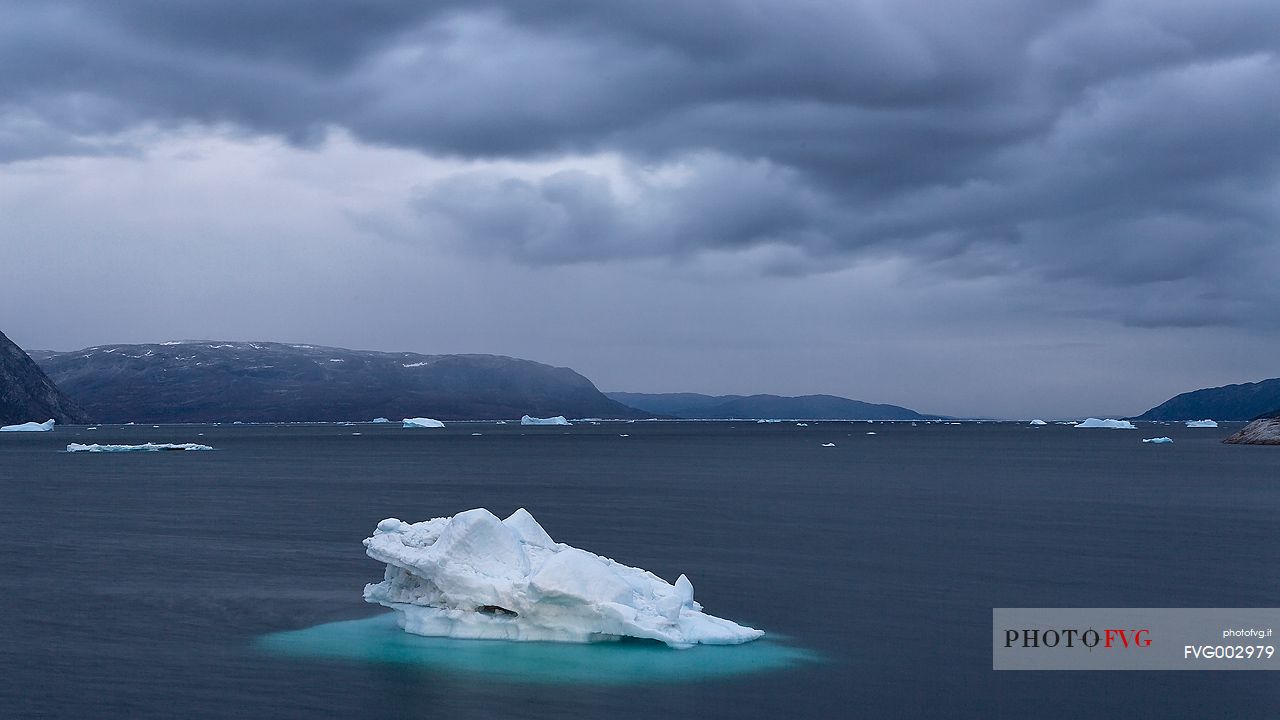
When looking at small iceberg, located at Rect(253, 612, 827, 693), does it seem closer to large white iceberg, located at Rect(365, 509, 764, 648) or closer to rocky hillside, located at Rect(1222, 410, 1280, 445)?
large white iceberg, located at Rect(365, 509, 764, 648)

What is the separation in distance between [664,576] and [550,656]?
1074 centimetres

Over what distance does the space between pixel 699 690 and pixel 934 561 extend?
16882mm

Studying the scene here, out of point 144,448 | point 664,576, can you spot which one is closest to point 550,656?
point 664,576

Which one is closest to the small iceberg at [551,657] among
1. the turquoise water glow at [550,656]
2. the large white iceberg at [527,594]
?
the turquoise water glow at [550,656]

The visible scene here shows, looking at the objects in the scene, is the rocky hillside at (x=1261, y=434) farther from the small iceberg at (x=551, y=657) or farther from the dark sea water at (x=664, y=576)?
the small iceberg at (x=551, y=657)

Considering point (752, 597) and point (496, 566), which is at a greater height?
point (496, 566)

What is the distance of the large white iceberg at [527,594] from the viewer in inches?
715

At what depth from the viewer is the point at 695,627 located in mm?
18922

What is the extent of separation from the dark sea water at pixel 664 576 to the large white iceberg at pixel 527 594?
552 mm

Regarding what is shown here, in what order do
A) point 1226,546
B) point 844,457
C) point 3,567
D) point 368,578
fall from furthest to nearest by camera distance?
point 844,457
point 1226,546
point 3,567
point 368,578

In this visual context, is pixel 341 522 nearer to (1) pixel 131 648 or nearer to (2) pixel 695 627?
(1) pixel 131 648

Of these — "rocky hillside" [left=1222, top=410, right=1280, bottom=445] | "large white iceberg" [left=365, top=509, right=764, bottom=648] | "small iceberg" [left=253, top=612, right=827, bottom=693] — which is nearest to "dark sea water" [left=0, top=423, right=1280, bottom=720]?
"small iceberg" [left=253, top=612, right=827, bottom=693]

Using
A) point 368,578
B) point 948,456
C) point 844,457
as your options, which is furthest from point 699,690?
point 948,456

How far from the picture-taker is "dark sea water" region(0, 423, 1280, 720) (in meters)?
15.9
